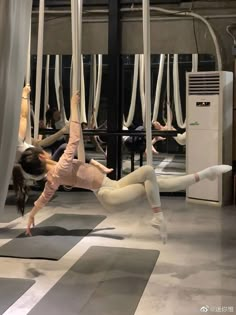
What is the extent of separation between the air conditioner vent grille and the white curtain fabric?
14.2 feet

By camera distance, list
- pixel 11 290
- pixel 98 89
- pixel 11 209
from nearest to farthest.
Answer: pixel 11 290
pixel 11 209
pixel 98 89

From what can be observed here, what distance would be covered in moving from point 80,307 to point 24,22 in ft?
5.90

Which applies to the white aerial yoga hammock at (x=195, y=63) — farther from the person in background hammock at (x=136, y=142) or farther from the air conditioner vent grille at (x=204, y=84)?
the person in background hammock at (x=136, y=142)

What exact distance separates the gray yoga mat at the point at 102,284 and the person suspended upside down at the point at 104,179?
1.48 ft

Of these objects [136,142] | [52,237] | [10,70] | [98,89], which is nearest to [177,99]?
[136,142]

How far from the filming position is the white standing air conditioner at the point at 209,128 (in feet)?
21.3

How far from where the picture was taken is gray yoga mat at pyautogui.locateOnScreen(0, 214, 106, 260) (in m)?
4.41

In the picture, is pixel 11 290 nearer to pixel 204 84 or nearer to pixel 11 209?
pixel 11 209

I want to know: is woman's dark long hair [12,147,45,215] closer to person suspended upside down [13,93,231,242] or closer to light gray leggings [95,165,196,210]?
person suspended upside down [13,93,231,242]

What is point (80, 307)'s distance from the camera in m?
3.22

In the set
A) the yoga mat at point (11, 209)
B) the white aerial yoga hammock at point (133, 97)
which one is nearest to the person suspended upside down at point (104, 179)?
the yoga mat at point (11, 209)

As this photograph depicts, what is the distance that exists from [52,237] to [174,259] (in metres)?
1.35

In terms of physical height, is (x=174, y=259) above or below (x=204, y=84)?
below

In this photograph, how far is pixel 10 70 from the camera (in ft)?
7.86
